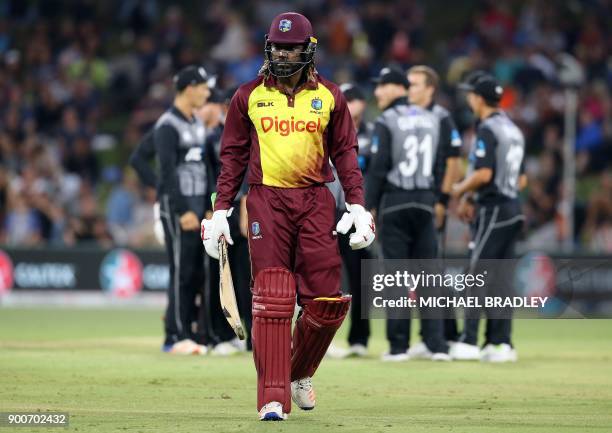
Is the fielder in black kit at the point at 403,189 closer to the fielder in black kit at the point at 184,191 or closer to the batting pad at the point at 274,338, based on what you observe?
the fielder in black kit at the point at 184,191

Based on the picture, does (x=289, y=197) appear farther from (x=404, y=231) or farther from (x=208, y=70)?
(x=208, y=70)

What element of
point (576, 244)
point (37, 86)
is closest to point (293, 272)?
point (576, 244)

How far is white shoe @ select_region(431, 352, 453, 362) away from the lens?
12722mm

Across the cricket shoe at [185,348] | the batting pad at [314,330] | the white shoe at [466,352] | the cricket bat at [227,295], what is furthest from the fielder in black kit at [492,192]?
the cricket bat at [227,295]

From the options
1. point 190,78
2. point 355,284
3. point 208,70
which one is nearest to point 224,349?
point 355,284

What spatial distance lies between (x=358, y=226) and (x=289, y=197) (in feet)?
1.52

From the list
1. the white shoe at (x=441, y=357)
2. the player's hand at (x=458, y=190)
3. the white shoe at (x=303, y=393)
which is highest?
A: the player's hand at (x=458, y=190)

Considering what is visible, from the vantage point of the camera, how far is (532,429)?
26.5ft

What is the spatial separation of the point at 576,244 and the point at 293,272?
543 inches

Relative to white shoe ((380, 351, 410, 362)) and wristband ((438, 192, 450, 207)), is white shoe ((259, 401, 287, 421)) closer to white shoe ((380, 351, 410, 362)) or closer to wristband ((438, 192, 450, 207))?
white shoe ((380, 351, 410, 362))

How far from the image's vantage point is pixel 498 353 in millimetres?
12648

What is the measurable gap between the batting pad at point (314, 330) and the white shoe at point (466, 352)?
437 centimetres

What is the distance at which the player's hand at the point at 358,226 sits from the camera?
839 cm

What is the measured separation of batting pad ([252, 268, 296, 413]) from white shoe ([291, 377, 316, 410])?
48 cm
